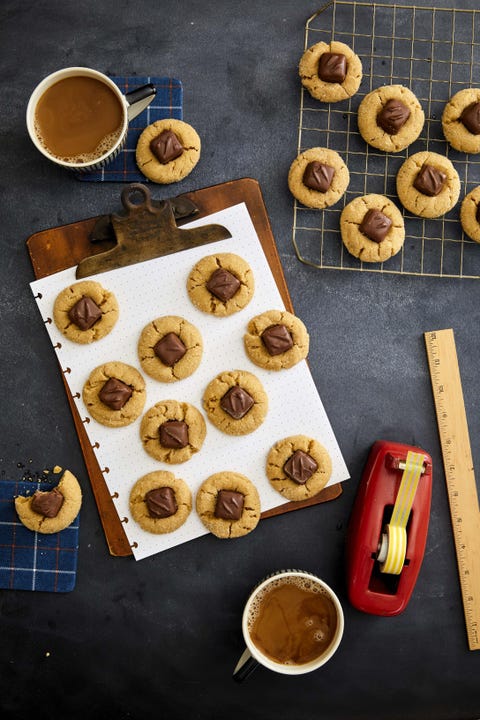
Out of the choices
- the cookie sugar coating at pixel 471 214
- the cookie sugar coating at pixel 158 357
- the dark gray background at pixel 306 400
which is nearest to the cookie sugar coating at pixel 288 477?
the dark gray background at pixel 306 400

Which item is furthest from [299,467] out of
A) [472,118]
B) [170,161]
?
[472,118]

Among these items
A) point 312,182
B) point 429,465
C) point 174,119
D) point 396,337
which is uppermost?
point 174,119

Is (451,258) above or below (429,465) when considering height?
above

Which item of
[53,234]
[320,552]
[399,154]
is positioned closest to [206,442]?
[320,552]

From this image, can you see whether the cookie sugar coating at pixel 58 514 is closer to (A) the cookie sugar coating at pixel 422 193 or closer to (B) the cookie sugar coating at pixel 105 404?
(B) the cookie sugar coating at pixel 105 404

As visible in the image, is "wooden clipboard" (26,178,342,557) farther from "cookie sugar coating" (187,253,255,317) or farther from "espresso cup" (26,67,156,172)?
"espresso cup" (26,67,156,172)

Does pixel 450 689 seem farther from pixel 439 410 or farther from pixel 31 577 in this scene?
pixel 31 577
